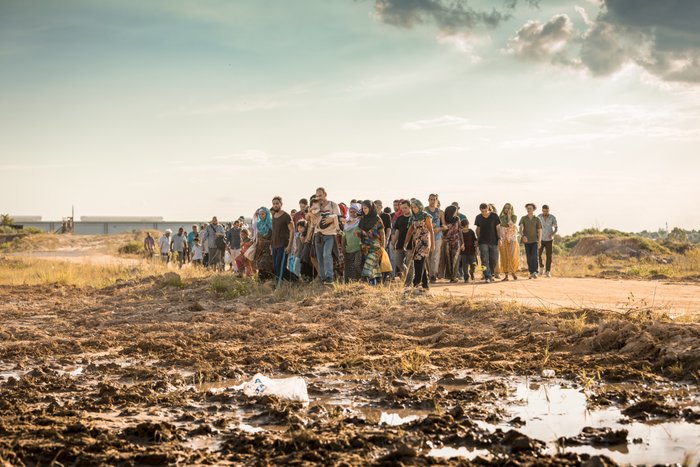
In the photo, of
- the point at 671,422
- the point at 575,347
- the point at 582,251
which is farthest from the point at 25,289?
the point at 582,251

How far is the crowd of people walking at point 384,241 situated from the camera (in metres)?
16.1

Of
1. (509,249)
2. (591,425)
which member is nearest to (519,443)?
(591,425)

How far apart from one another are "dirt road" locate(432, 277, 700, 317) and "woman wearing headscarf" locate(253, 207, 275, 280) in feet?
11.9

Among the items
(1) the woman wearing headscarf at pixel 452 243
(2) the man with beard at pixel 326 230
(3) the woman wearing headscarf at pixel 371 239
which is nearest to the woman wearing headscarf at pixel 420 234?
(3) the woman wearing headscarf at pixel 371 239

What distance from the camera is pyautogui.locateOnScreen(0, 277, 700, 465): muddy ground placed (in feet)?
17.6

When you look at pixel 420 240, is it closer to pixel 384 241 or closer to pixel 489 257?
pixel 384 241

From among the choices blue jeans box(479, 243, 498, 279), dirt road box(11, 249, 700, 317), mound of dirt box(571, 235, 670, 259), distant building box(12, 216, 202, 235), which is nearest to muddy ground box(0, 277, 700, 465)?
dirt road box(11, 249, 700, 317)

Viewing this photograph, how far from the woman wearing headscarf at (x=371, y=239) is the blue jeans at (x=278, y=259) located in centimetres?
174

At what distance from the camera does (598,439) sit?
5480mm

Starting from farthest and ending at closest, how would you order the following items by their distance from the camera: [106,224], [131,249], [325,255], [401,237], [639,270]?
[106,224] < [131,249] < [639,270] < [325,255] < [401,237]

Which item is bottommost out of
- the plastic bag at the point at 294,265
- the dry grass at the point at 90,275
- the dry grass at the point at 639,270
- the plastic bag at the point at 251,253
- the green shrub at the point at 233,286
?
the dry grass at the point at 90,275

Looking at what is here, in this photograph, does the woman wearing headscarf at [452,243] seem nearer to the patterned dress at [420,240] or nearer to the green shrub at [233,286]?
the patterned dress at [420,240]

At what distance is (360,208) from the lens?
53.9 ft

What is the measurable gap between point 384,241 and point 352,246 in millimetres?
645
